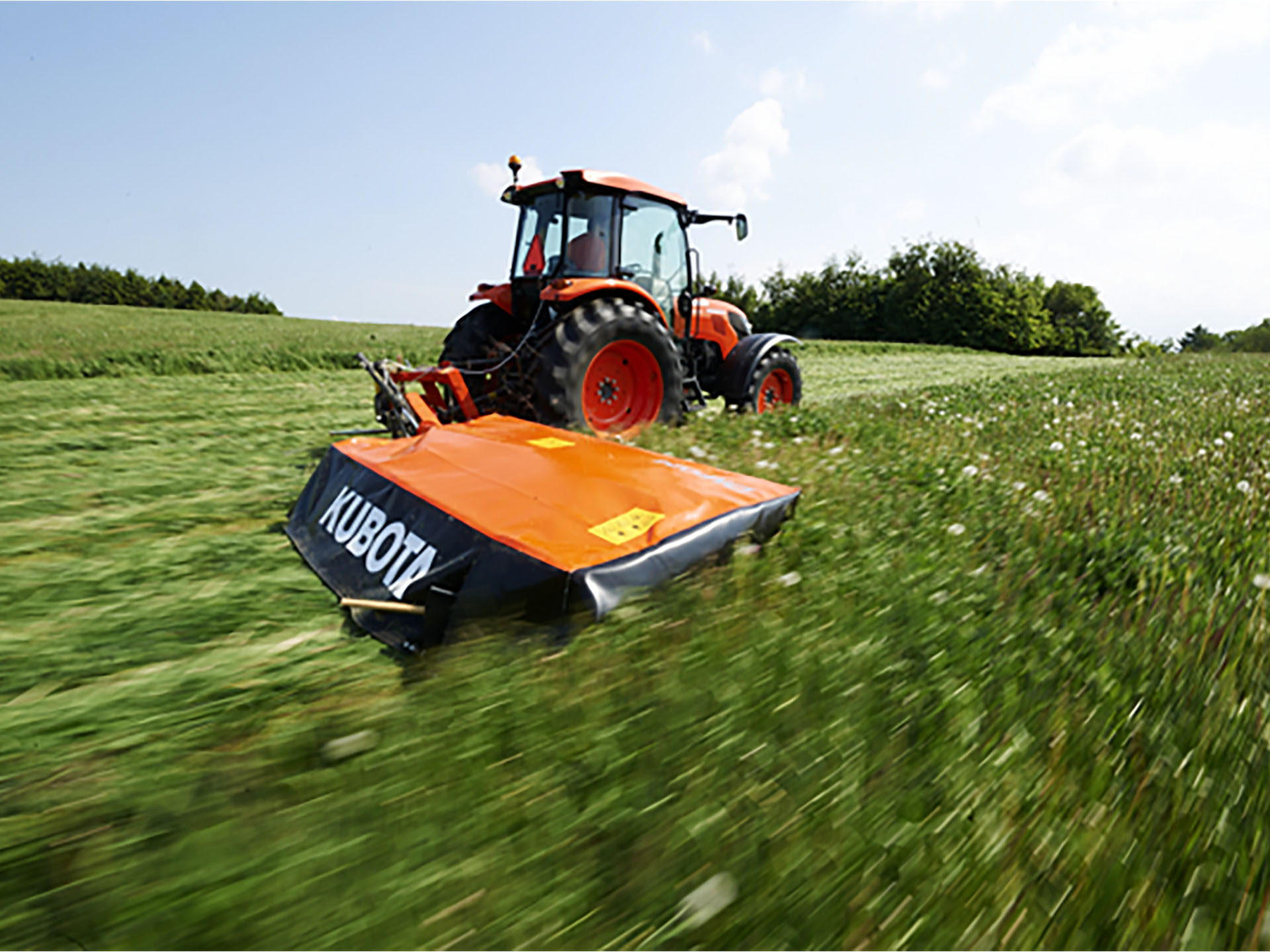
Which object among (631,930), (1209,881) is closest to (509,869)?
(631,930)

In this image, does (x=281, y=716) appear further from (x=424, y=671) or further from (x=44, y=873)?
(x=44, y=873)

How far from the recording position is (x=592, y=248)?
17.2 ft

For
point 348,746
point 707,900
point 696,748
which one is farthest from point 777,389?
point 707,900

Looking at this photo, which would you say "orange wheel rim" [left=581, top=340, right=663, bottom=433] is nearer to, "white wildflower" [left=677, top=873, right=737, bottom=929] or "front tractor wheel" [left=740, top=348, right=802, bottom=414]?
"front tractor wheel" [left=740, top=348, right=802, bottom=414]

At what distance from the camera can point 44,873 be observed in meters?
1.14

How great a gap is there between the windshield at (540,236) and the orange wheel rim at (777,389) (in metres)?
2.41

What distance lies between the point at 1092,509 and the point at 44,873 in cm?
355

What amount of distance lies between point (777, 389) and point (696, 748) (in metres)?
5.70

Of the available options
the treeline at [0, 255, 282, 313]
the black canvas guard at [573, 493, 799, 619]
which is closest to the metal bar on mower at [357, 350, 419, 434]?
the black canvas guard at [573, 493, 799, 619]

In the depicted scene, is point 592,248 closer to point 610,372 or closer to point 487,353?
point 610,372

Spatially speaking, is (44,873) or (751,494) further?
(751,494)

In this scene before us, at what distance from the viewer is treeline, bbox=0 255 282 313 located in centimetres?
4506

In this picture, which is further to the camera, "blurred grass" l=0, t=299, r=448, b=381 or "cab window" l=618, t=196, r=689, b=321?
"blurred grass" l=0, t=299, r=448, b=381

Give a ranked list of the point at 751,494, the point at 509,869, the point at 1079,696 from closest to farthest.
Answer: the point at 509,869
the point at 1079,696
the point at 751,494
